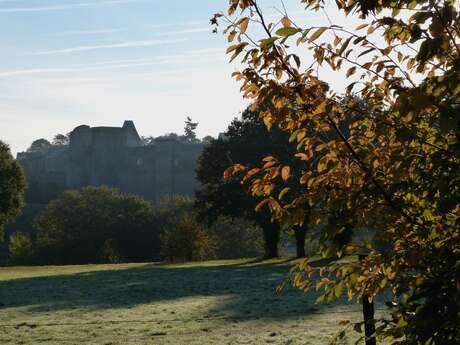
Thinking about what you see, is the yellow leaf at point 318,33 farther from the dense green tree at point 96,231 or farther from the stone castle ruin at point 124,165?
the stone castle ruin at point 124,165

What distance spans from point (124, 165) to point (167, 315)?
127224 millimetres

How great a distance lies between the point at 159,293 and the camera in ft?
80.1

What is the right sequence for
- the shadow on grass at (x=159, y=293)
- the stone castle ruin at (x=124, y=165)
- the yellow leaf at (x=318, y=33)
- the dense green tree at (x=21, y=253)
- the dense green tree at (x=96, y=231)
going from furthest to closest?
the stone castle ruin at (x=124, y=165), the dense green tree at (x=96, y=231), the dense green tree at (x=21, y=253), the shadow on grass at (x=159, y=293), the yellow leaf at (x=318, y=33)

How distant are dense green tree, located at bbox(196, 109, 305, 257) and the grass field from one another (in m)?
20.6

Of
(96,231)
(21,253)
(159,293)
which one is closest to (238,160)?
(159,293)

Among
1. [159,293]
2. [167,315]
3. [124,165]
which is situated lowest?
[167,315]

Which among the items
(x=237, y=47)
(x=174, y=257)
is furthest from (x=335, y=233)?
(x=174, y=257)

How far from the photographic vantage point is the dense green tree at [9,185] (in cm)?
5512

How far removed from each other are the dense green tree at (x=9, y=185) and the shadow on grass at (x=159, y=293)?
75.6ft

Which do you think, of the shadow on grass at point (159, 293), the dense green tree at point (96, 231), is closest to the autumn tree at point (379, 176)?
the shadow on grass at point (159, 293)

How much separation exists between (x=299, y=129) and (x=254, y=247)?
7974cm

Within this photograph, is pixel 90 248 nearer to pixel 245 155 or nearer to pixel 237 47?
pixel 245 155

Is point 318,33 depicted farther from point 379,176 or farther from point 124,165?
point 124,165

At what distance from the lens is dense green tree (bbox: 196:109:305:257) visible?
48625 millimetres
